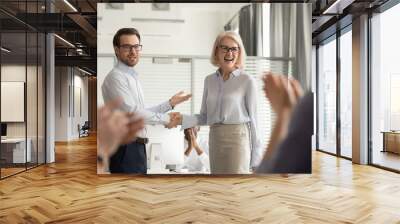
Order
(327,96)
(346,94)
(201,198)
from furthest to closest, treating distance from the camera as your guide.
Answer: (327,96) < (346,94) < (201,198)

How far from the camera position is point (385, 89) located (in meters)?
7.73

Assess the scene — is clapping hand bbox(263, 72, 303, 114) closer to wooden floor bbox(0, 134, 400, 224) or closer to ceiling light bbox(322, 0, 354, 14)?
wooden floor bbox(0, 134, 400, 224)

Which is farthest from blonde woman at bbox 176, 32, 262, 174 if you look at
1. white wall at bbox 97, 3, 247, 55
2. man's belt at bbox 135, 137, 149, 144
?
man's belt at bbox 135, 137, 149, 144

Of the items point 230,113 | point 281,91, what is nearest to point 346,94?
point 281,91

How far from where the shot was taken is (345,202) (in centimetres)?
468

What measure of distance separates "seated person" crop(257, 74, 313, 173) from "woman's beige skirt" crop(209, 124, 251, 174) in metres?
0.31

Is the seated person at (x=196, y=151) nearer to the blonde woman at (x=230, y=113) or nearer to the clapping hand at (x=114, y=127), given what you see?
the blonde woman at (x=230, y=113)

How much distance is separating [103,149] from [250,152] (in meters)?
2.30

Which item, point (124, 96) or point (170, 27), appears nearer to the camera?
point (124, 96)

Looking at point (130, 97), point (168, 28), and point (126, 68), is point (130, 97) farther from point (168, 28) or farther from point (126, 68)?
point (168, 28)

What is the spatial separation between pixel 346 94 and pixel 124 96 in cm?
551

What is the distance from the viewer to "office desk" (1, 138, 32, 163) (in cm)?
655

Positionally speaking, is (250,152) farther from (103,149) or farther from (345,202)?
(103,149)

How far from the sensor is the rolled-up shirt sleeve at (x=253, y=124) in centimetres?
614
